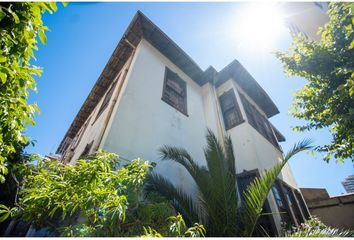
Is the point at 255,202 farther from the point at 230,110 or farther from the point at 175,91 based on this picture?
the point at 230,110

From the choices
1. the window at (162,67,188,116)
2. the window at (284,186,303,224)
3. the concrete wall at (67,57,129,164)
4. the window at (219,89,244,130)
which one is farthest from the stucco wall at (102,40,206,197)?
the window at (284,186,303,224)

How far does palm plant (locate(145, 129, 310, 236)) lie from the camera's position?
3158 millimetres

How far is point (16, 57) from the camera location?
1.55 m

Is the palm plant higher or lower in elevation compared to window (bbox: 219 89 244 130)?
lower

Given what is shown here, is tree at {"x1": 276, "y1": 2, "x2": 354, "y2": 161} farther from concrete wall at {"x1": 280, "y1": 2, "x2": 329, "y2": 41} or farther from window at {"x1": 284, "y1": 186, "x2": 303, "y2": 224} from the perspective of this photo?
concrete wall at {"x1": 280, "y1": 2, "x2": 329, "y2": 41}

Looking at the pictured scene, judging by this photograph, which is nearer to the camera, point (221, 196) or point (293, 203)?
point (221, 196)

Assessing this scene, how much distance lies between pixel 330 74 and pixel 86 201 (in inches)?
258

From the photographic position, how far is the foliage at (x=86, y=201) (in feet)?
6.17

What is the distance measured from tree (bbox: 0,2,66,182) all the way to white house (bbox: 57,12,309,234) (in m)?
2.21

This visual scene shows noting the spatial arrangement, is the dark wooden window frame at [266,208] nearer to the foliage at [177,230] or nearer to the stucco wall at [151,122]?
the stucco wall at [151,122]

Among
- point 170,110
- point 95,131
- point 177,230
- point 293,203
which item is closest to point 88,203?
point 177,230

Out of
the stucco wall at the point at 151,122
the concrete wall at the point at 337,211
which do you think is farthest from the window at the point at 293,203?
the stucco wall at the point at 151,122

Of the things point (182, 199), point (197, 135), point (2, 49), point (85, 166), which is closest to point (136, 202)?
point (85, 166)

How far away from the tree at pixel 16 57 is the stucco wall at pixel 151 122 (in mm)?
2231
